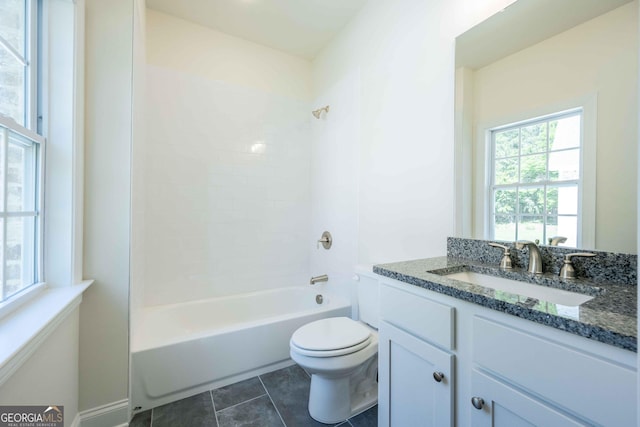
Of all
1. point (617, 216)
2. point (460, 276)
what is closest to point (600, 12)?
point (617, 216)

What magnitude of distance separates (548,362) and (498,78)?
120 centimetres

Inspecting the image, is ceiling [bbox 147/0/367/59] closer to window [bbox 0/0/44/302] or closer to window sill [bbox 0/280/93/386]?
window [bbox 0/0/44/302]

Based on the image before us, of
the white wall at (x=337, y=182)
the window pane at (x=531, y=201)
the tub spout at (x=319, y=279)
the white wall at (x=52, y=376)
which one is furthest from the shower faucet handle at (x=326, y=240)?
the white wall at (x=52, y=376)

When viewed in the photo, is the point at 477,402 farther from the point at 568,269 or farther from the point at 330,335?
the point at 330,335

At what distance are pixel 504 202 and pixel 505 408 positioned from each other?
0.86 metres

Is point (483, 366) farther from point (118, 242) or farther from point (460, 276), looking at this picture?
point (118, 242)

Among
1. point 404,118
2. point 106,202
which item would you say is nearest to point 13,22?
point 106,202

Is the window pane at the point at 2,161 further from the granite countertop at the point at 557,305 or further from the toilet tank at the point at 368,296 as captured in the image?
the toilet tank at the point at 368,296

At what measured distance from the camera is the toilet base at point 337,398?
146cm

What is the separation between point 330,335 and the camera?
1.53m

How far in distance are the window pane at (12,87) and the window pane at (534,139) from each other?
6.60 feet

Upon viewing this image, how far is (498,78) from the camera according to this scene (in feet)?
4.11

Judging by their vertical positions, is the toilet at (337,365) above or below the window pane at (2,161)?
below

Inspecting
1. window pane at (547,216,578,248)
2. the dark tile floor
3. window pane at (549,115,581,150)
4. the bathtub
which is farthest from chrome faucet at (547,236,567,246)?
the bathtub
